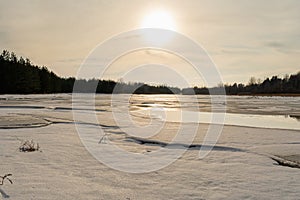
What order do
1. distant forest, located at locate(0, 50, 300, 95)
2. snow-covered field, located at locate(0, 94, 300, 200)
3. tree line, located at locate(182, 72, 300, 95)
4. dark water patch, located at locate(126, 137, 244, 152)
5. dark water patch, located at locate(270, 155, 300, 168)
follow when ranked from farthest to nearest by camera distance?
tree line, located at locate(182, 72, 300, 95), distant forest, located at locate(0, 50, 300, 95), dark water patch, located at locate(126, 137, 244, 152), dark water patch, located at locate(270, 155, 300, 168), snow-covered field, located at locate(0, 94, 300, 200)

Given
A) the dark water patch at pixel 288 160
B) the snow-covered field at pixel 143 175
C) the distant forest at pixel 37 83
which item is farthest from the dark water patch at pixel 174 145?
the distant forest at pixel 37 83

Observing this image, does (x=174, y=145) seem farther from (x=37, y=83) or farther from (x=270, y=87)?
(x=270, y=87)

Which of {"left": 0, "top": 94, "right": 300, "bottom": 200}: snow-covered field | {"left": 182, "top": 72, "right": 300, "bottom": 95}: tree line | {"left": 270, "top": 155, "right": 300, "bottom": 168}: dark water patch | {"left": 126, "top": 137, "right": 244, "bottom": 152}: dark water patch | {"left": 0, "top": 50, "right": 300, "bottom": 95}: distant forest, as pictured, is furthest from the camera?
{"left": 182, "top": 72, "right": 300, "bottom": 95}: tree line

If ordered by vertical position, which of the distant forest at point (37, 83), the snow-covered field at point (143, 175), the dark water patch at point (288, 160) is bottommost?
the dark water patch at point (288, 160)

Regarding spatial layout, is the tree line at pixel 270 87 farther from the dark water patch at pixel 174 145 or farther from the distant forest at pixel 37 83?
the dark water patch at pixel 174 145

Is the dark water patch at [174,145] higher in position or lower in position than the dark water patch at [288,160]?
higher

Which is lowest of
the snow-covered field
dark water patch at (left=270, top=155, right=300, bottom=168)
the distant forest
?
dark water patch at (left=270, top=155, right=300, bottom=168)

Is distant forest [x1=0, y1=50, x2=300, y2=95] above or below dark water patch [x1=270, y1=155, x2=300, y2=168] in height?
above

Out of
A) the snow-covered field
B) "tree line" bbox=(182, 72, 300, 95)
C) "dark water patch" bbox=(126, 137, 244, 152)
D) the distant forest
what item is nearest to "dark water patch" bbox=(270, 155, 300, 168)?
the snow-covered field

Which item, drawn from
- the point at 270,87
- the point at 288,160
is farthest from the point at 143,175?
the point at 270,87

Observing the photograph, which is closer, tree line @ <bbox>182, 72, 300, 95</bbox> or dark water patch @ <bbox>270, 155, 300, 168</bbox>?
dark water patch @ <bbox>270, 155, 300, 168</bbox>

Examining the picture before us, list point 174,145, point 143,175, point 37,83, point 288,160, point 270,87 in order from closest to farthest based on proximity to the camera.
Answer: point 143,175 → point 288,160 → point 174,145 → point 37,83 → point 270,87

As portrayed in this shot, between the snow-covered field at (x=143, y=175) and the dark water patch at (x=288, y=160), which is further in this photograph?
the dark water patch at (x=288, y=160)

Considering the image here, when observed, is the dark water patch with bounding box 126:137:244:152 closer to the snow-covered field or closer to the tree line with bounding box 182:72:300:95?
the snow-covered field
